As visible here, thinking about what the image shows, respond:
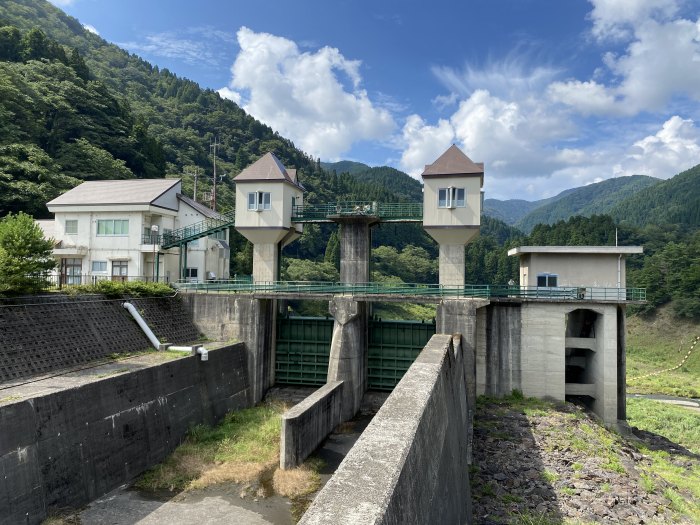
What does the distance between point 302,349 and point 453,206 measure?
40.0 ft

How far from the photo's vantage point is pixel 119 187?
3153 cm

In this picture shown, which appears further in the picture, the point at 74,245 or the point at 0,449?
the point at 74,245

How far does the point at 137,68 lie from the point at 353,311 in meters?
153

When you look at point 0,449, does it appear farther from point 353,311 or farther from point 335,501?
point 353,311

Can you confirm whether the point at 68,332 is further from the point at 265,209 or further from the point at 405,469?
the point at 405,469

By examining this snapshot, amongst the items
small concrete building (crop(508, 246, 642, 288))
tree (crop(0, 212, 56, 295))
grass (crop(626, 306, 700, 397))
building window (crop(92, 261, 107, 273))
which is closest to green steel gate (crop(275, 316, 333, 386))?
small concrete building (crop(508, 246, 642, 288))

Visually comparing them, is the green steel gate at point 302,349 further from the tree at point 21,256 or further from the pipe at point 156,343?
the tree at point 21,256

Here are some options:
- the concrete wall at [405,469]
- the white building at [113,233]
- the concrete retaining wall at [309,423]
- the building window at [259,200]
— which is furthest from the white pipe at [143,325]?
the concrete wall at [405,469]

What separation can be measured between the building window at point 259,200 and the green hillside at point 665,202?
164 meters

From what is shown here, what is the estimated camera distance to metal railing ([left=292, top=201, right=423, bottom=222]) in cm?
2620

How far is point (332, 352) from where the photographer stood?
23.5 meters

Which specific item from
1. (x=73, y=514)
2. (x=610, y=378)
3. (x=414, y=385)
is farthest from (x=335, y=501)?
(x=610, y=378)

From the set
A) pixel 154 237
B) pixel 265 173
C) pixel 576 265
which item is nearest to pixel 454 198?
pixel 576 265

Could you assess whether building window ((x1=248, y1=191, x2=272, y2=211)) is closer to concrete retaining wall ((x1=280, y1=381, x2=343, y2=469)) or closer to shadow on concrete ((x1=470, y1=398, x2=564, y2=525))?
concrete retaining wall ((x1=280, y1=381, x2=343, y2=469))
